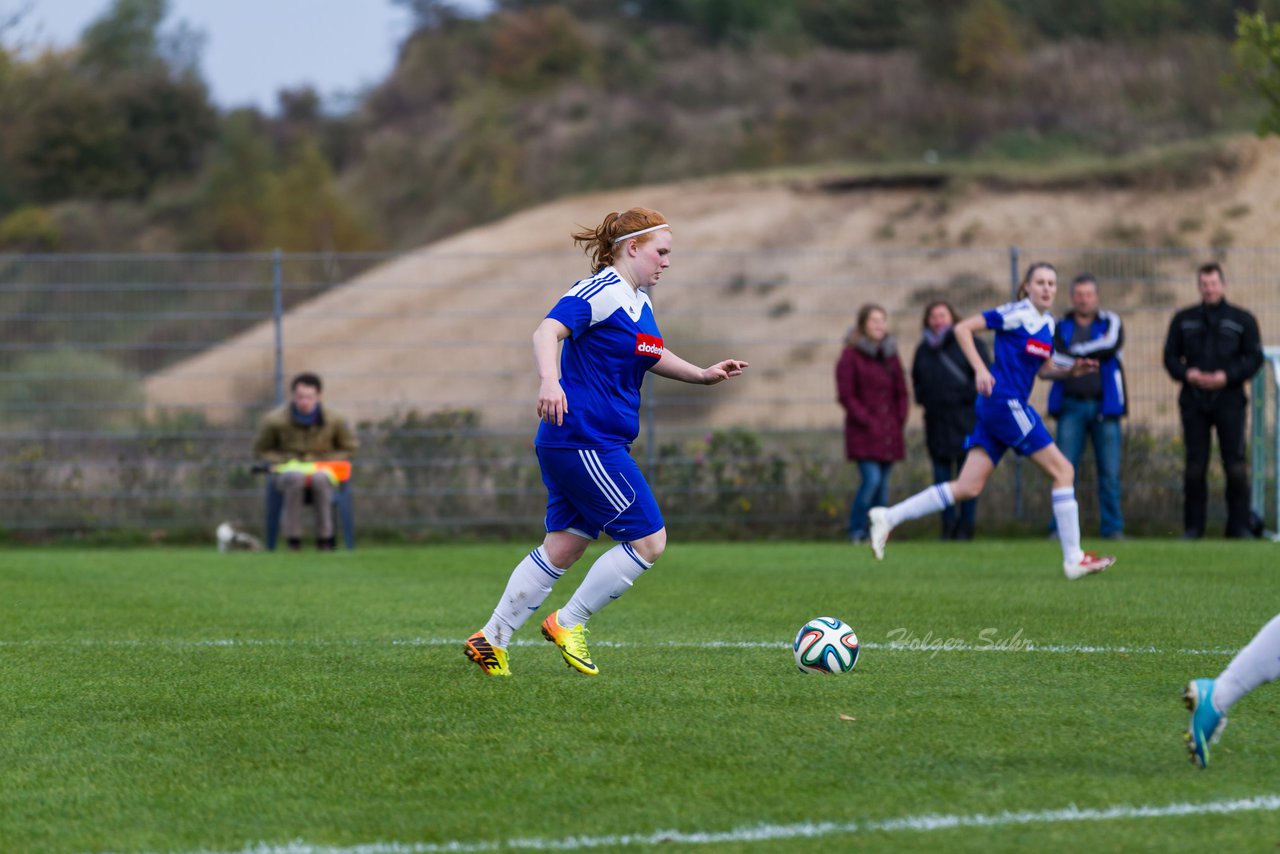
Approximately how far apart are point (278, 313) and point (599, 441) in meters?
10.9

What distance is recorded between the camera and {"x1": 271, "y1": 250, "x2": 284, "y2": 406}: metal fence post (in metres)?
16.2

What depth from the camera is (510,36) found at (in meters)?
56.0

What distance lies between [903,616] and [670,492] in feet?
25.1

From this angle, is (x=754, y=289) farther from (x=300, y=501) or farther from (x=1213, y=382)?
(x=300, y=501)

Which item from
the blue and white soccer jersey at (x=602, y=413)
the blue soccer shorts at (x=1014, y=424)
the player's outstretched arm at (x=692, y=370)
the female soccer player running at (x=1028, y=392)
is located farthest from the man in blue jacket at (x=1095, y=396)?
the blue and white soccer jersey at (x=602, y=413)

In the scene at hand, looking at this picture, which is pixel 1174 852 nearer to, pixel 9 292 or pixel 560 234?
pixel 9 292

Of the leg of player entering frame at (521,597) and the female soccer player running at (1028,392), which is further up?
the female soccer player running at (1028,392)

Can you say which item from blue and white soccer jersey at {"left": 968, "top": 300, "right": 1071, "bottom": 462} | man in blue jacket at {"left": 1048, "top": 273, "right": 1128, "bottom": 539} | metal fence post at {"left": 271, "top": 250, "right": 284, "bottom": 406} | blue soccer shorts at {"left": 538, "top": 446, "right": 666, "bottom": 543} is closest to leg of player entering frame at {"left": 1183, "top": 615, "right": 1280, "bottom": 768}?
blue soccer shorts at {"left": 538, "top": 446, "right": 666, "bottom": 543}

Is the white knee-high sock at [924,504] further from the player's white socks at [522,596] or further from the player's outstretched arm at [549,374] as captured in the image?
the player's outstretched arm at [549,374]

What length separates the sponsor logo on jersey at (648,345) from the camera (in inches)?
255

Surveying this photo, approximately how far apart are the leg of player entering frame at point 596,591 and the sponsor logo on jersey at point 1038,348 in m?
4.69

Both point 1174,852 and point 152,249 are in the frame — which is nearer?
point 1174,852

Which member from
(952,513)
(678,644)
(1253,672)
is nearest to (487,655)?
(678,644)

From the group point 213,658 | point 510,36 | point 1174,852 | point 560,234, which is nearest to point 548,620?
point 213,658
